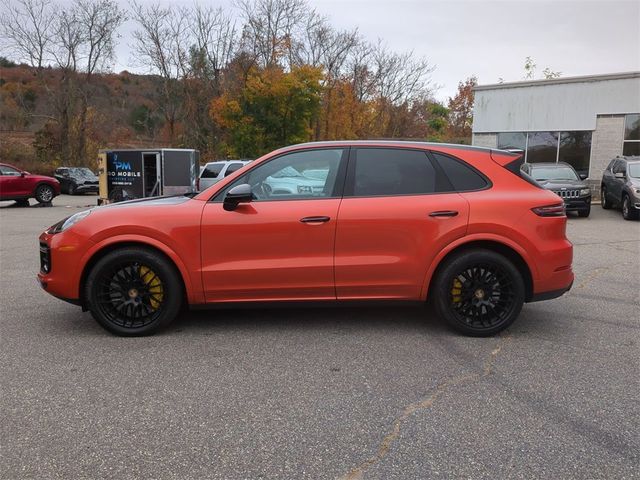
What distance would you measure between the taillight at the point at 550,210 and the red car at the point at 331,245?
Result: 0.01 meters

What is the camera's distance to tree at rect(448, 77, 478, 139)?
175 ft

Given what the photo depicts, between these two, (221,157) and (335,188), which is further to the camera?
(221,157)

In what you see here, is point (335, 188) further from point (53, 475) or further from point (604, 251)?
point (604, 251)

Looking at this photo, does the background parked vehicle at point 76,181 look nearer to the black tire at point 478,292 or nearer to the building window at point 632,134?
the building window at point 632,134

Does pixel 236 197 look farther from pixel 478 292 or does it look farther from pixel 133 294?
pixel 478 292

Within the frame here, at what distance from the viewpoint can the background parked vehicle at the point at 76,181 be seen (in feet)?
90.2

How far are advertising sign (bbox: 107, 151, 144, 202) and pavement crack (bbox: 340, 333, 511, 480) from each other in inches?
528

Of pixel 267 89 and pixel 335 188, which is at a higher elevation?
pixel 267 89

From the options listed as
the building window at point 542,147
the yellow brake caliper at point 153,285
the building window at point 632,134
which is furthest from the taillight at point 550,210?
the building window at point 542,147

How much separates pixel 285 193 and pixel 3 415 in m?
2.60

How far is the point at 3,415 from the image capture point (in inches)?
126

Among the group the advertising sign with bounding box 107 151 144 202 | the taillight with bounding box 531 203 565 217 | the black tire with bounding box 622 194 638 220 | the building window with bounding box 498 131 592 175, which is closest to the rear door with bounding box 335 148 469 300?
the taillight with bounding box 531 203 565 217

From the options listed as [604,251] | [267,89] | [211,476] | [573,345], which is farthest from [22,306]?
[267,89]

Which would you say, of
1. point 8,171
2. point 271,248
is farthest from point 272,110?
point 271,248
